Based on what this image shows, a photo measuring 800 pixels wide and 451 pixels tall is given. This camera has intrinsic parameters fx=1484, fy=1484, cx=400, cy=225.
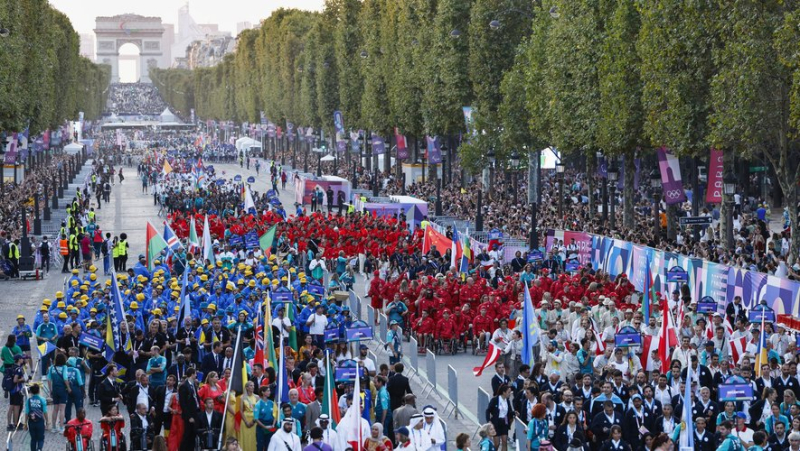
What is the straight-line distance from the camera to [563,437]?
17.9 meters

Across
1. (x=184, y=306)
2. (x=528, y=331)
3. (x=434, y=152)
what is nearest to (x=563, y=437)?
(x=528, y=331)

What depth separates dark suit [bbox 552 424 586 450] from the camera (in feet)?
58.5

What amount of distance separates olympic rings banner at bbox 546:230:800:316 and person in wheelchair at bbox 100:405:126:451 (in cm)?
1324

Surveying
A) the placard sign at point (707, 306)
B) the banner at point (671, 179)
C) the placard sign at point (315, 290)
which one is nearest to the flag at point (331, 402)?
the placard sign at point (707, 306)

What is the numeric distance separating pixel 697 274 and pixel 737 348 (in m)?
8.02

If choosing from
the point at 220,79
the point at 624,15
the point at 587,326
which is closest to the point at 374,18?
the point at 624,15

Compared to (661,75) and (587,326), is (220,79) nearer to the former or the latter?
(661,75)

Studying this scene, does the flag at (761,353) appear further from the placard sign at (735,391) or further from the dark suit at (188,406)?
the dark suit at (188,406)

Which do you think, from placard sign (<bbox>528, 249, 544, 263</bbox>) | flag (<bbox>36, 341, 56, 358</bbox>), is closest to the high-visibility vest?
placard sign (<bbox>528, 249, 544, 263</bbox>)

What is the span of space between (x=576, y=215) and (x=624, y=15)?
985 cm

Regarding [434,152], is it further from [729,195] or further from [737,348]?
[737,348]

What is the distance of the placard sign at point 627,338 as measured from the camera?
2275 centimetres

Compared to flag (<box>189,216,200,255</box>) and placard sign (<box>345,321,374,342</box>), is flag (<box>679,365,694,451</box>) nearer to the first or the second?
placard sign (<box>345,321,374,342</box>)

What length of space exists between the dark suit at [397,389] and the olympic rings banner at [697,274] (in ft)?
32.3
